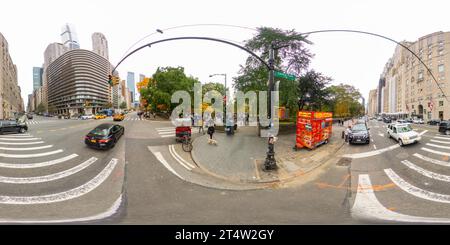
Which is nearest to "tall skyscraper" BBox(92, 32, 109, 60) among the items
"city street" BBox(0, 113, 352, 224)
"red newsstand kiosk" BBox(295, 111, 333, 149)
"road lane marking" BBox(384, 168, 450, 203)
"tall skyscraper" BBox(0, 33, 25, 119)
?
"tall skyscraper" BBox(0, 33, 25, 119)

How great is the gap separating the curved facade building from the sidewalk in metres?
108

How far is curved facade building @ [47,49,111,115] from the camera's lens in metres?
104

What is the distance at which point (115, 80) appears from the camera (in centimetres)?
1441

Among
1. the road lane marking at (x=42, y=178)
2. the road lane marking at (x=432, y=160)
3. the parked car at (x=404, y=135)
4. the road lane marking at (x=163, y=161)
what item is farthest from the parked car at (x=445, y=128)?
the road lane marking at (x=42, y=178)

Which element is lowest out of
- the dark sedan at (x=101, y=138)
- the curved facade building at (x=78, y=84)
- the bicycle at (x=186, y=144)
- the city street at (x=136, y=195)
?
the city street at (x=136, y=195)

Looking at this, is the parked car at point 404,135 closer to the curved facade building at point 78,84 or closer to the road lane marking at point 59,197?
the road lane marking at point 59,197

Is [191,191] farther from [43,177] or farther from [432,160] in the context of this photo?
[432,160]

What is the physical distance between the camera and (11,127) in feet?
56.9

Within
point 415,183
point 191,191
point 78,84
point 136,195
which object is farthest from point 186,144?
point 78,84

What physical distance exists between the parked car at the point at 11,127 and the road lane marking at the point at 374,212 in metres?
24.9

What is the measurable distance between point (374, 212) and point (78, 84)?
138949 millimetres

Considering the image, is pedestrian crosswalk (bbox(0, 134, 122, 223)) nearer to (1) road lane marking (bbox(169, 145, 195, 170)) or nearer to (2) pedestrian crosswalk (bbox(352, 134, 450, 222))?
(1) road lane marking (bbox(169, 145, 195, 170))

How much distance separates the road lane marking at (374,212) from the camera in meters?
4.92
